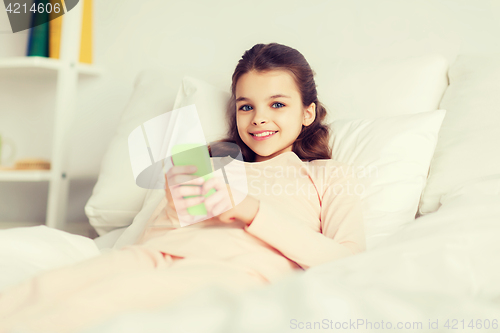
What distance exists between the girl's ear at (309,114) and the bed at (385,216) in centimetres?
6

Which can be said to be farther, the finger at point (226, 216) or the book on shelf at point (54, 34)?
the book on shelf at point (54, 34)

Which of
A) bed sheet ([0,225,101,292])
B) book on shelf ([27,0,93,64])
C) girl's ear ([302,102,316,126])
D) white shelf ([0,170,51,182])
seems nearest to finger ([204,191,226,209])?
bed sheet ([0,225,101,292])

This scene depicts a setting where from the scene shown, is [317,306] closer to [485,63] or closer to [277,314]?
[277,314]

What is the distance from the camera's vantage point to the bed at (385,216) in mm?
333

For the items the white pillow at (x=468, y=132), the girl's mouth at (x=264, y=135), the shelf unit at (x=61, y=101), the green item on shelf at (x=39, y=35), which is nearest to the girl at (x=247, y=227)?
the girl's mouth at (x=264, y=135)

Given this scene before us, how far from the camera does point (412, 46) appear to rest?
1.20 m

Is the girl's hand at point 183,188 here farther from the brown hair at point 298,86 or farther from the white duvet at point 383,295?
the brown hair at point 298,86

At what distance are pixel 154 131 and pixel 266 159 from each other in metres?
0.36

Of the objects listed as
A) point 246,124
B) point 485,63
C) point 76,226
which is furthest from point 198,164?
point 76,226

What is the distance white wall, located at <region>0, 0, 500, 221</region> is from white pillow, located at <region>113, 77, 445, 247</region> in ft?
0.90

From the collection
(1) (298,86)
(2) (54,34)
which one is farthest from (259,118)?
(2) (54,34)

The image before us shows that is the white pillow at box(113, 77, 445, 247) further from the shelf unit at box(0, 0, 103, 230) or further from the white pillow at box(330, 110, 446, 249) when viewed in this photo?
the shelf unit at box(0, 0, 103, 230)

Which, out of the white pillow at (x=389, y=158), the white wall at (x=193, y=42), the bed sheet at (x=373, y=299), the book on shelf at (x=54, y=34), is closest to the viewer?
the bed sheet at (x=373, y=299)

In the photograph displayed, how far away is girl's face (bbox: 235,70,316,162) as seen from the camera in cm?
86
